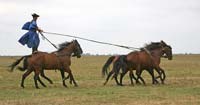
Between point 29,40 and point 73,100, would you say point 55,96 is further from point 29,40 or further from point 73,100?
point 29,40

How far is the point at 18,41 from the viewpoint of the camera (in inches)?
829

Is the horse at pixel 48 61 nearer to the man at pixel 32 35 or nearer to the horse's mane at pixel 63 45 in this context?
the horse's mane at pixel 63 45

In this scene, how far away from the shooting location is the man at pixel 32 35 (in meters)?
21.1

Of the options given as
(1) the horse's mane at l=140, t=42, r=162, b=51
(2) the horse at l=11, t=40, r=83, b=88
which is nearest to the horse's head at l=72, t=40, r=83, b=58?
(2) the horse at l=11, t=40, r=83, b=88

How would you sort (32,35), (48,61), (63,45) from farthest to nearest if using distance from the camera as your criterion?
(63,45)
(32,35)
(48,61)

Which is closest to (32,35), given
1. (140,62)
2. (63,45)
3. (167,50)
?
(63,45)

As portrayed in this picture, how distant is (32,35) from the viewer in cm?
2114

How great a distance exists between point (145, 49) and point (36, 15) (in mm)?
4823

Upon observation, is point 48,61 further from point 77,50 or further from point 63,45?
point 77,50

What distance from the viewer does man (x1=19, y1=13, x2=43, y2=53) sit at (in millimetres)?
21062

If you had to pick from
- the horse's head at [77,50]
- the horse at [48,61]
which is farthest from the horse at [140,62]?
the horse at [48,61]

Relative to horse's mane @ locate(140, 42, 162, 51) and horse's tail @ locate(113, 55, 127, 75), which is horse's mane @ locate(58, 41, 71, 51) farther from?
horse's mane @ locate(140, 42, 162, 51)

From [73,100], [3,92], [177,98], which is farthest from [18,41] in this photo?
[177,98]

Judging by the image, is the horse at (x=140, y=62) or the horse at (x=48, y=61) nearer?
the horse at (x=48, y=61)
